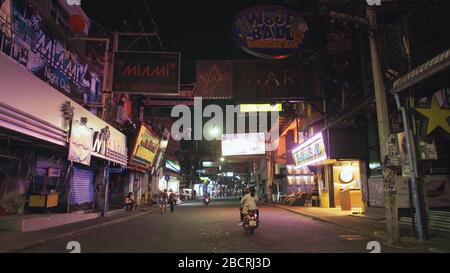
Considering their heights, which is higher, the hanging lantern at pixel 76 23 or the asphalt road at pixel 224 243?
the hanging lantern at pixel 76 23

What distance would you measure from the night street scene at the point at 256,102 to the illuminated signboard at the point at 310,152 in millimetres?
158

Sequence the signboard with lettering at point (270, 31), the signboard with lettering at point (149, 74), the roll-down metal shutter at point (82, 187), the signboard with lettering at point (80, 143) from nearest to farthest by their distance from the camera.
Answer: the signboard with lettering at point (80, 143), the signboard with lettering at point (270, 31), the signboard with lettering at point (149, 74), the roll-down metal shutter at point (82, 187)

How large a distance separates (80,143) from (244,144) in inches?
1486

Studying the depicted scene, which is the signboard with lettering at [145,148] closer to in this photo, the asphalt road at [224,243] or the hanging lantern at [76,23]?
the hanging lantern at [76,23]

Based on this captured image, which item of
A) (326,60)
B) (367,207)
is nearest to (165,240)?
(367,207)

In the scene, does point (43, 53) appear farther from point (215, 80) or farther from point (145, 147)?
point (145, 147)

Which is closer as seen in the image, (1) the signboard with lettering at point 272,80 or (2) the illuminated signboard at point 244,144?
(1) the signboard with lettering at point 272,80

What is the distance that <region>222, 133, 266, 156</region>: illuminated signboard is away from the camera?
51.1 metres

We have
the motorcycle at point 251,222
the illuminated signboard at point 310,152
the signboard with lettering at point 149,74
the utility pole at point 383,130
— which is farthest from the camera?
the illuminated signboard at point 310,152

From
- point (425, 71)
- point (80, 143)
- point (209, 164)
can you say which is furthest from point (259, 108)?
point (209, 164)

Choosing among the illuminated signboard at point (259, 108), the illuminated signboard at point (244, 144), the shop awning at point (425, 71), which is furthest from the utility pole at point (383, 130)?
the illuminated signboard at point (244, 144)

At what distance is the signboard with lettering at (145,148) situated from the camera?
27.0m
